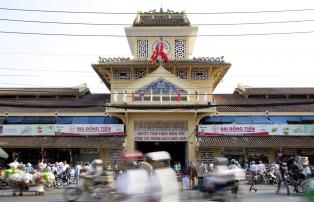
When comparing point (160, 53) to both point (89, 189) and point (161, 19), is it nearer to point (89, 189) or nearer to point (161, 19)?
point (161, 19)

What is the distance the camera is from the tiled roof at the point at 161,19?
39.1 metres

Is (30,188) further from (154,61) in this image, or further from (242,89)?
(242,89)

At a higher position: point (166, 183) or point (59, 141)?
point (59, 141)

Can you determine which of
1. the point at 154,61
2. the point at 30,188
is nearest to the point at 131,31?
the point at 154,61

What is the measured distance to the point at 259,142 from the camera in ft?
111

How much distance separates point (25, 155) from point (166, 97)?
11847 millimetres

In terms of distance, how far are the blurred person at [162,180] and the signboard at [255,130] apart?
27160 mm

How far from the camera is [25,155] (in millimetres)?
35906

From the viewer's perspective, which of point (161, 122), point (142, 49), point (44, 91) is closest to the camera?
point (161, 122)

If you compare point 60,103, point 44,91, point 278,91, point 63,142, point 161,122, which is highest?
point 44,91

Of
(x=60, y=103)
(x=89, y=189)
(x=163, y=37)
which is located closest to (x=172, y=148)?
(x=163, y=37)

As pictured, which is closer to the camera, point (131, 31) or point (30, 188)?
point (30, 188)

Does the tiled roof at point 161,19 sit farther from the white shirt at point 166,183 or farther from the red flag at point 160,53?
the white shirt at point 166,183

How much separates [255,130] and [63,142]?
1435cm
